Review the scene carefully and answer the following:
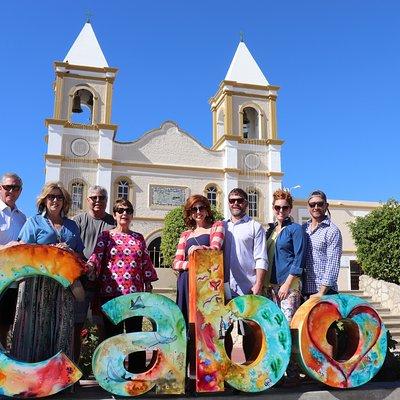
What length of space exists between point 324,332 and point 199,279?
3.67 feet

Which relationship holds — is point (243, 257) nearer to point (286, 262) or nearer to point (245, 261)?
point (245, 261)

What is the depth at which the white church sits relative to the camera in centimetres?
2142

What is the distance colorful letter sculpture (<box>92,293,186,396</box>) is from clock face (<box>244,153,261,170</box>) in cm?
2033

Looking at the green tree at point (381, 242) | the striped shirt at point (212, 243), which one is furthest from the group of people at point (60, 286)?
the green tree at point (381, 242)

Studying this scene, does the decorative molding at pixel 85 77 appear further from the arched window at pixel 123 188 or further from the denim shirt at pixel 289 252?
the denim shirt at pixel 289 252

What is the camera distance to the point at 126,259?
12.6ft

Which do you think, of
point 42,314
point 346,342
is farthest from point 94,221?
Result: point 346,342

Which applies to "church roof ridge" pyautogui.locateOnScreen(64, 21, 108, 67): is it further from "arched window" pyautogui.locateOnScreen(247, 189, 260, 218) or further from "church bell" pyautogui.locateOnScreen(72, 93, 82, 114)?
"arched window" pyautogui.locateOnScreen(247, 189, 260, 218)

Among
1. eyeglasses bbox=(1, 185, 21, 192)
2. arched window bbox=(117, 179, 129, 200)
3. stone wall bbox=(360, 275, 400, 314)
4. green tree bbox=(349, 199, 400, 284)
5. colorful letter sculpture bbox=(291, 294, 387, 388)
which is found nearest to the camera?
colorful letter sculpture bbox=(291, 294, 387, 388)

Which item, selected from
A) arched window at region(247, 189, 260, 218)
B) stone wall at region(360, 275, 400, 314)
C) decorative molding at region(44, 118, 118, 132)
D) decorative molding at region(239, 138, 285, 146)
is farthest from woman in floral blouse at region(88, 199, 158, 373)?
decorative molding at region(239, 138, 285, 146)

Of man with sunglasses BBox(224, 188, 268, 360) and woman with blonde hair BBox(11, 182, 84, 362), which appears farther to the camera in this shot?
man with sunglasses BBox(224, 188, 268, 360)

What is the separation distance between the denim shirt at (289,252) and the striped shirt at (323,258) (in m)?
0.16

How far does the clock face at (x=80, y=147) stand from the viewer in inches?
846

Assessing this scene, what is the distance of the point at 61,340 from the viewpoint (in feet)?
11.3
